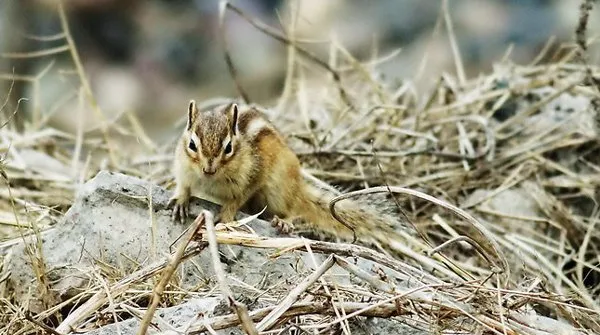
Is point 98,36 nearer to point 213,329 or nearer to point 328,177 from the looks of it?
point 328,177

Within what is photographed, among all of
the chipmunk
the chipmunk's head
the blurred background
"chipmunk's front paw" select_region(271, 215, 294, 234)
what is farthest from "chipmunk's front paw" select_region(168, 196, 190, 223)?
the blurred background

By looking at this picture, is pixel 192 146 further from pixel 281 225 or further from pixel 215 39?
pixel 215 39

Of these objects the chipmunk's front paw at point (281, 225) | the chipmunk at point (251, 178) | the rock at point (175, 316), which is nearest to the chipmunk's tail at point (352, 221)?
the chipmunk at point (251, 178)

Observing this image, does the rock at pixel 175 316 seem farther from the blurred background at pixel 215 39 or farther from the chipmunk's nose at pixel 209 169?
the blurred background at pixel 215 39

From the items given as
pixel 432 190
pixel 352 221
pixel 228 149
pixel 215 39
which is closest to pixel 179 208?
pixel 228 149

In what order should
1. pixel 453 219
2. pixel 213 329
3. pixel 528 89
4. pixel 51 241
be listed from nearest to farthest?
pixel 213 329 < pixel 51 241 < pixel 453 219 < pixel 528 89

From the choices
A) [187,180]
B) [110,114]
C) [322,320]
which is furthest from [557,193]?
[110,114]

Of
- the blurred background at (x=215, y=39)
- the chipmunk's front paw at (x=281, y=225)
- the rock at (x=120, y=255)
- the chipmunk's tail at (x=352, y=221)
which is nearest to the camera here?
the rock at (x=120, y=255)
